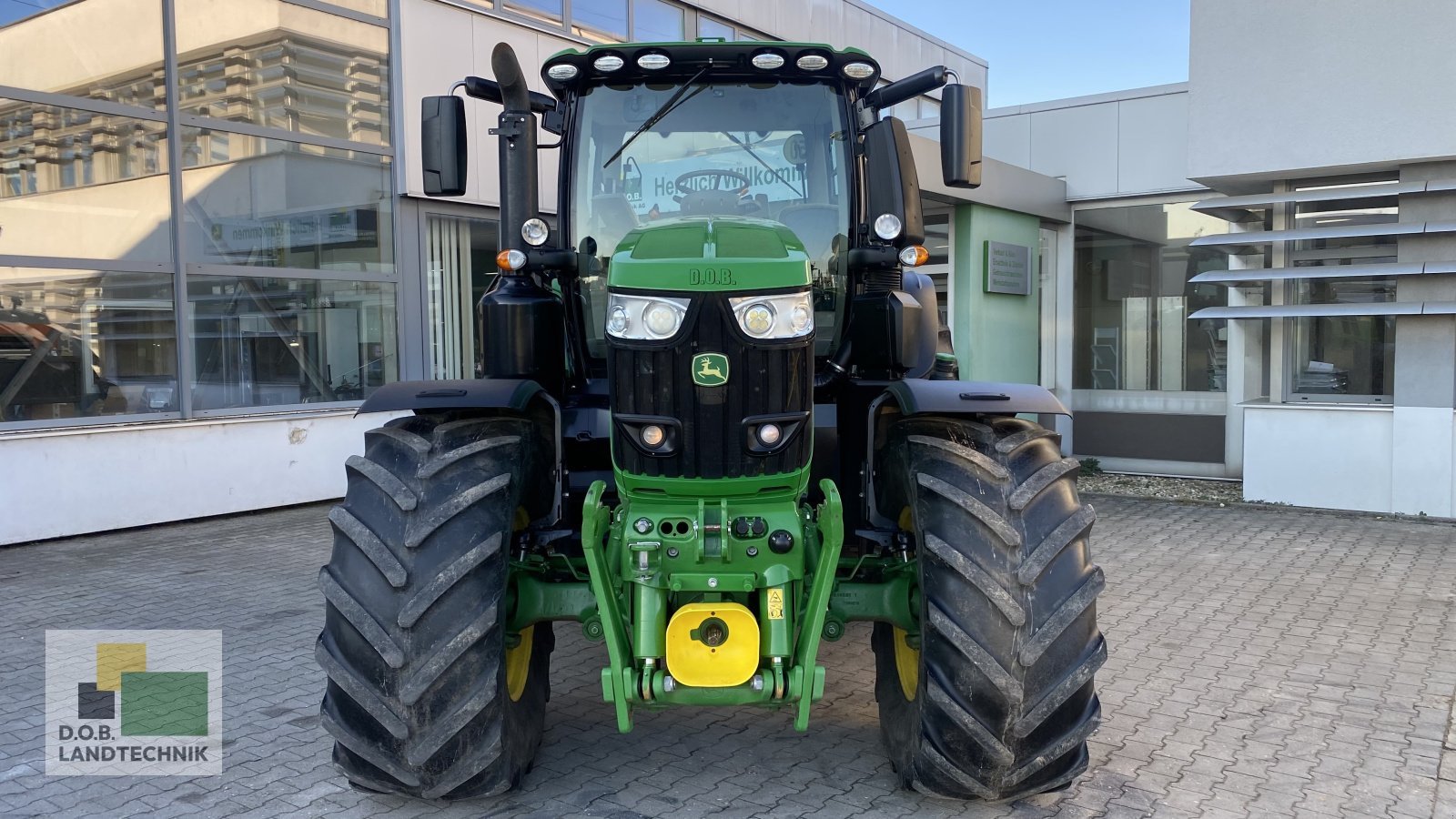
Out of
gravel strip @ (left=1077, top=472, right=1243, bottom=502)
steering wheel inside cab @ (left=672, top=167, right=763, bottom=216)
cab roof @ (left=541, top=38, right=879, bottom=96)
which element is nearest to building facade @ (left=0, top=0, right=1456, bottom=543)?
gravel strip @ (left=1077, top=472, right=1243, bottom=502)

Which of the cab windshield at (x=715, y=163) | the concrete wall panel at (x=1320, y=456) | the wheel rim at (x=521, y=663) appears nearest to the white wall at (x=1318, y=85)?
the concrete wall panel at (x=1320, y=456)

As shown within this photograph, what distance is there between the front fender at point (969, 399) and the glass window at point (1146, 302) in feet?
26.4

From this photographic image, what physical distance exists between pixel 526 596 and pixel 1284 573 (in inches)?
217

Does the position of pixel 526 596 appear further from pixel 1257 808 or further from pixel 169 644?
pixel 169 644

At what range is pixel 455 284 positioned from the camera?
1122 cm

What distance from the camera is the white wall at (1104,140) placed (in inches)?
433

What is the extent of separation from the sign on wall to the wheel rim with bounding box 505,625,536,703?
856cm

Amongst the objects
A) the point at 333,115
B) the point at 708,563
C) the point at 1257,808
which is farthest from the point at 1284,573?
the point at 333,115

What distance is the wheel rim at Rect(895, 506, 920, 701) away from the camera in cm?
371

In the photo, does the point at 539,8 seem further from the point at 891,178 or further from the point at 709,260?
the point at 709,260

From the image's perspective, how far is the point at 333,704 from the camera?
328cm

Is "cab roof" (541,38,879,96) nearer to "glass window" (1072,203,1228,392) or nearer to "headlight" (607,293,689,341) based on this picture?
"headlight" (607,293,689,341)

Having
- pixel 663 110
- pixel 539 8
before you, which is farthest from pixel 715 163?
pixel 539 8

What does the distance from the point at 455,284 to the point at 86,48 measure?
12.4ft
